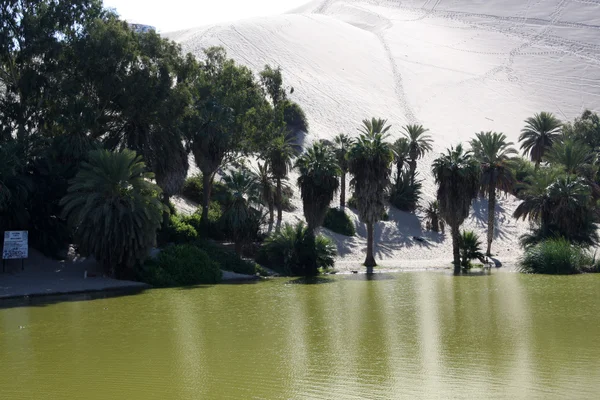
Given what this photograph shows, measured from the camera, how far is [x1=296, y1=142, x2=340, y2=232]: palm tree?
4275 cm

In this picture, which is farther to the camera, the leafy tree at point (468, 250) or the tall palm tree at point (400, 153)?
the tall palm tree at point (400, 153)

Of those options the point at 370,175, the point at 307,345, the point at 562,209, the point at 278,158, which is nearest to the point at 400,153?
the point at 370,175

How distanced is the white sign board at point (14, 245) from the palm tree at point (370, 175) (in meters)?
19.9

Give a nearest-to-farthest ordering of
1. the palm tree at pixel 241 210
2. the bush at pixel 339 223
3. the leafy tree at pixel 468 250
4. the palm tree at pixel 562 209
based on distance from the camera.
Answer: the palm tree at pixel 241 210 → the palm tree at pixel 562 209 → the leafy tree at pixel 468 250 → the bush at pixel 339 223

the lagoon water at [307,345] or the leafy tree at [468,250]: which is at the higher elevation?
the leafy tree at [468,250]

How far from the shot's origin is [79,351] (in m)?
18.6

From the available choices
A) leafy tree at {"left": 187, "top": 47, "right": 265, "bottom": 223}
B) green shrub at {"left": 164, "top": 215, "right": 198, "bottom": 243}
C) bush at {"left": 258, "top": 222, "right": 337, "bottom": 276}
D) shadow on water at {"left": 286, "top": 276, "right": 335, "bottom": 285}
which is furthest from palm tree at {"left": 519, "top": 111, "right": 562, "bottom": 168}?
green shrub at {"left": 164, "top": 215, "right": 198, "bottom": 243}

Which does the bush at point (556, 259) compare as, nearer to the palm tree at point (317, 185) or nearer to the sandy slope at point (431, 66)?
the sandy slope at point (431, 66)

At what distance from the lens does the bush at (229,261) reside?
39.2 metres

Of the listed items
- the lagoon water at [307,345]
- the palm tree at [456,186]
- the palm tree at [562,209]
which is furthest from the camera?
the palm tree at [456,186]

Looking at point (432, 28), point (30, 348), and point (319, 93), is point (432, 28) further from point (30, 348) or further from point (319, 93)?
point (30, 348)

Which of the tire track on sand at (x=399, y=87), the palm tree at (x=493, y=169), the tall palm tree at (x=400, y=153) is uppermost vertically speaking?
the tire track on sand at (x=399, y=87)

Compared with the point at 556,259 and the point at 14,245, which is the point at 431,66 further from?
the point at 14,245

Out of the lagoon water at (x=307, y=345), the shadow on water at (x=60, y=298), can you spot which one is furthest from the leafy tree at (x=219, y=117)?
the lagoon water at (x=307, y=345)
